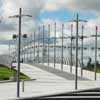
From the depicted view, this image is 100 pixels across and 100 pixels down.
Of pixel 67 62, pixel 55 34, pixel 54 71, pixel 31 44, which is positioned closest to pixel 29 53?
pixel 31 44

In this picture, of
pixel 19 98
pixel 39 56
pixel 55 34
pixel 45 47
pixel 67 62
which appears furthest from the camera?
pixel 67 62

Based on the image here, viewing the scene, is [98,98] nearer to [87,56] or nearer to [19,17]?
[19,17]

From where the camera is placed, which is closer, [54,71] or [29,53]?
[54,71]

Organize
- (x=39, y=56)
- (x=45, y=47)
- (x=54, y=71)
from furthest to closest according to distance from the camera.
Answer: (x=39, y=56) → (x=45, y=47) → (x=54, y=71)

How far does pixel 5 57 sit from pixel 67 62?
17.3 m

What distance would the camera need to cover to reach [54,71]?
71.6 m

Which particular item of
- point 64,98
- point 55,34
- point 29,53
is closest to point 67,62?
point 29,53

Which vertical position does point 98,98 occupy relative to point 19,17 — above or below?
below

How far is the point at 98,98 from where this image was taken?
26859mm

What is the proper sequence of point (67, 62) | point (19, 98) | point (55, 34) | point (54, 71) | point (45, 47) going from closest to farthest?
point (19, 98)
point (54, 71)
point (55, 34)
point (45, 47)
point (67, 62)

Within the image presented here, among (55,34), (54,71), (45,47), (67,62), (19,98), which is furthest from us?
(67,62)

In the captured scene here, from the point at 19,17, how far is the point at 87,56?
210 ft

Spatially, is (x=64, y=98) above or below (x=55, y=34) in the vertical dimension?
below

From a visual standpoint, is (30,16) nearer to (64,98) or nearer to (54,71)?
(64,98)
